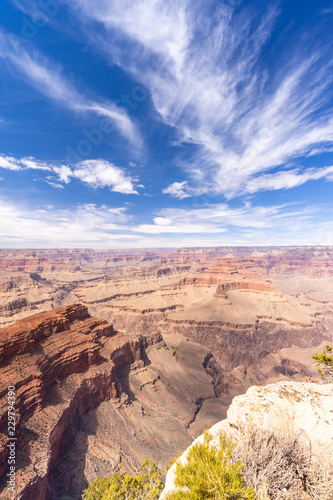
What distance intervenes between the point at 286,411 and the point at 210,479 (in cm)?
592

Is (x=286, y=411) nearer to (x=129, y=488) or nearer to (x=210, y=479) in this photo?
(x=210, y=479)

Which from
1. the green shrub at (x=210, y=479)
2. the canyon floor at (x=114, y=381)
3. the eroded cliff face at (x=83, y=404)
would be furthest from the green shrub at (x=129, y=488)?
the canyon floor at (x=114, y=381)

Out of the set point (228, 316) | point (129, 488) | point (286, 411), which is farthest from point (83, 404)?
point (228, 316)

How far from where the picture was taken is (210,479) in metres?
5.88

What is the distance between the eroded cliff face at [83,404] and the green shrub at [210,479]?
68.5 ft

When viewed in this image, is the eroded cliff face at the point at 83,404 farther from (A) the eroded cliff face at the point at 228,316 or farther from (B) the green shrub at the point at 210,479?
(A) the eroded cliff face at the point at 228,316

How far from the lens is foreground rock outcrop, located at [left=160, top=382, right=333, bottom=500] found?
958 centimetres

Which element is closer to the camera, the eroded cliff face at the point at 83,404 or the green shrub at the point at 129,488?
the green shrub at the point at 129,488

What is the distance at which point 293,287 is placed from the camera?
622ft

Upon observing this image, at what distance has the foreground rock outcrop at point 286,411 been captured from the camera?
31.4 feet

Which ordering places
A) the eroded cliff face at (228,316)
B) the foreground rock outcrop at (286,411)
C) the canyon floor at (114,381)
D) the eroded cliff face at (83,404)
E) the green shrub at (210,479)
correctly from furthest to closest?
the eroded cliff face at (228,316) < the canyon floor at (114,381) < the eroded cliff face at (83,404) < the foreground rock outcrop at (286,411) < the green shrub at (210,479)

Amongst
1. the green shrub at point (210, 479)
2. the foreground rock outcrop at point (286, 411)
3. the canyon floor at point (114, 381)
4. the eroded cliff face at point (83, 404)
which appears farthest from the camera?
the canyon floor at point (114, 381)

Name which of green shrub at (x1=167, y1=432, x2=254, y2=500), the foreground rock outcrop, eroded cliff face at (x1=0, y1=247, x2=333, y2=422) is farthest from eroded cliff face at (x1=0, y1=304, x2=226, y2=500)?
eroded cliff face at (x1=0, y1=247, x2=333, y2=422)

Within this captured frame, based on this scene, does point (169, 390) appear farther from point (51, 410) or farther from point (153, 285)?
point (153, 285)
